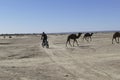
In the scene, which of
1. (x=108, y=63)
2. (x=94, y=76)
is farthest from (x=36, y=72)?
(x=108, y=63)

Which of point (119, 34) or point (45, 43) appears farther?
point (119, 34)

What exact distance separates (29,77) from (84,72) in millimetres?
2350

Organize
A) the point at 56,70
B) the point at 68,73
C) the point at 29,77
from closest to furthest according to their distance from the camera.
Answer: the point at 29,77 → the point at 68,73 → the point at 56,70

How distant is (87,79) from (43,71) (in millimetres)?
3122

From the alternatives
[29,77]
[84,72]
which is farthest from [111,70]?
[29,77]

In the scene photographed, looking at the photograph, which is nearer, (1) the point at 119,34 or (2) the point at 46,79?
(2) the point at 46,79

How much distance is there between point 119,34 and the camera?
38.2 meters

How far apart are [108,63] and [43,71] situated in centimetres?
369

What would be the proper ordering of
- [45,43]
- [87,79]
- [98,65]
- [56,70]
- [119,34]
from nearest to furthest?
[87,79], [56,70], [98,65], [45,43], [119,34]

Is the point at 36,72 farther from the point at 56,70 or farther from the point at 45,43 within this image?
the point at 45,43

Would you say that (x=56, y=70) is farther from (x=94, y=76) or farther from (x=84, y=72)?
(x=94, y=76)

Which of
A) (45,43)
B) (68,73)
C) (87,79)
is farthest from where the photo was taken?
(45,43)

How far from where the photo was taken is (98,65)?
15984mm

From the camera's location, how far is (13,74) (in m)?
13.7
